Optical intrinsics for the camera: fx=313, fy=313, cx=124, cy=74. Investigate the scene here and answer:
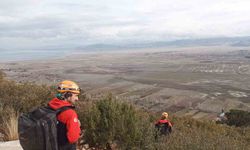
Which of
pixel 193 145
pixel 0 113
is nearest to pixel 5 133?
pixel 0 113

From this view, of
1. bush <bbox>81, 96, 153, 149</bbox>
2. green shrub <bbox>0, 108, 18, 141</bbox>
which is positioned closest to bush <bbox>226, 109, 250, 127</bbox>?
bush <bbox>81, 96, 153, 149</bbox>

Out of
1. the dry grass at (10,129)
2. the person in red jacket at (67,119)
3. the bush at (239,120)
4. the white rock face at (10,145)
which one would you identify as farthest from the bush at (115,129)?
the bush at (239,120)

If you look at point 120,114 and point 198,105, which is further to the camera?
point 198,105

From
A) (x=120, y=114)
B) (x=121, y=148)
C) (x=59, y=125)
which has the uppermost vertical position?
(x=59, y=125)

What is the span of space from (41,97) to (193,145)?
5.23 meters

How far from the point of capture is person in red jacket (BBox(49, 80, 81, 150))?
11.5 ft

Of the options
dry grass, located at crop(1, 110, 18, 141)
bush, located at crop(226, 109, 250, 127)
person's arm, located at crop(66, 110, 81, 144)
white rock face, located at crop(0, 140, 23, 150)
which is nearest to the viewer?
person's arm, located at crop(66, 110, 81, 144)

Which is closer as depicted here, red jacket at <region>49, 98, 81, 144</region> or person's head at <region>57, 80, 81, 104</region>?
red jacket at <region>49, 98, 81, 144</region>

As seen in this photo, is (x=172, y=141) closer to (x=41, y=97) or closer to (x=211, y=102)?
(x=41, y=97)

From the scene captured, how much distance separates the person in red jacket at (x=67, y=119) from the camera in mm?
3490

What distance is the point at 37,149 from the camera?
340 centimetres

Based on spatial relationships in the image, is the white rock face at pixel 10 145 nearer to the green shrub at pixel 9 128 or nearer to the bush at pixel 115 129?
the green shrub at pixel 9 128

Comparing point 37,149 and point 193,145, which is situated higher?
point 37,149

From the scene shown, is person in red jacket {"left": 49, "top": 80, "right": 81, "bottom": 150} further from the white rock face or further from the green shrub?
the green shrub
